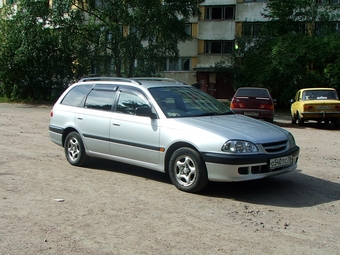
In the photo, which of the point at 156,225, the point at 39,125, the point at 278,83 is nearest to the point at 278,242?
the point at 156,225

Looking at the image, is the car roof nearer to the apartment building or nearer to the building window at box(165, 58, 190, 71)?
the apartment building

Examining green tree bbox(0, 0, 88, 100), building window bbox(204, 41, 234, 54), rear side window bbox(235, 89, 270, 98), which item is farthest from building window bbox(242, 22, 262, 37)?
rear side window bbox(235, 89, 270, 98)

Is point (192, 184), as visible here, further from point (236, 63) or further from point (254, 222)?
point (236, 63)

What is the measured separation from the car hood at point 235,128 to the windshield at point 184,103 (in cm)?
27

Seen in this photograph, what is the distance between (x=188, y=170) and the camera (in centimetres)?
661

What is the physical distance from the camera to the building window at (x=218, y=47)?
41094 millimetres

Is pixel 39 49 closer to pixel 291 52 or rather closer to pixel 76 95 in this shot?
pixel 291 52

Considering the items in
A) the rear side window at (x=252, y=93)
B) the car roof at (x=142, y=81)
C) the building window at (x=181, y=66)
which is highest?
the building window at (x=181, y=66)

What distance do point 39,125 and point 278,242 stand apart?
43.8ft

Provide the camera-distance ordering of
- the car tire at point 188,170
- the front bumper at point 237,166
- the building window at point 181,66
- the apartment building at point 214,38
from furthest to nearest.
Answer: the building window at point 181,66, the apartment building at point 214,38, the car tire at point 188,170, the front bumper at point 237,166

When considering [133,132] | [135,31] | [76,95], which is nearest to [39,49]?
[135,31]

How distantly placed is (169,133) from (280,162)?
1709mm

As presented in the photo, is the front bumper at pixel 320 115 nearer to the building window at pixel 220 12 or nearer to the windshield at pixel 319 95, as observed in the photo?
the windshield at pixel 319 95

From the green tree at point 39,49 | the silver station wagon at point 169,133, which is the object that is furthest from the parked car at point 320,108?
the green tree at point 39,49
